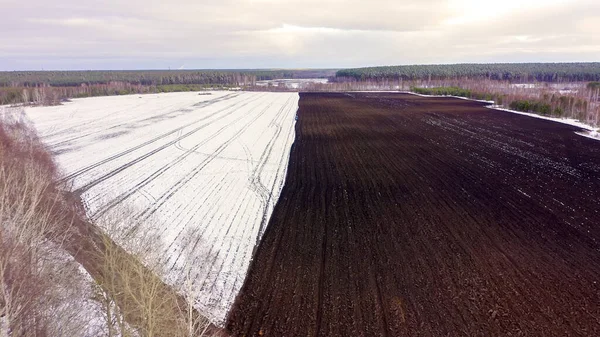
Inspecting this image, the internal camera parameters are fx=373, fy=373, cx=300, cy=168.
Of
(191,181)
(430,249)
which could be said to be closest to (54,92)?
(191,181)

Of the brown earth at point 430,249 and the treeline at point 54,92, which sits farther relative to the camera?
the treeline at point 54,92

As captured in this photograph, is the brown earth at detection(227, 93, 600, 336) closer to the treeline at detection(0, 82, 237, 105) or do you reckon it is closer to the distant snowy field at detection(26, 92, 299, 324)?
the distant snowy field at detection(26, 92, 299, 324)

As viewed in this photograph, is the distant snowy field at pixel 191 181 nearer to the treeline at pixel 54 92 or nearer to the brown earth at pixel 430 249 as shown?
the brown earth at pixel 430 249

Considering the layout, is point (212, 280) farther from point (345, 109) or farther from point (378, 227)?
point (345, 109)

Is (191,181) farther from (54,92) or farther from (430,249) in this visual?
(54,92)

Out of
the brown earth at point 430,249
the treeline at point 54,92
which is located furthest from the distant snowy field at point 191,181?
the treeline at point 54,92

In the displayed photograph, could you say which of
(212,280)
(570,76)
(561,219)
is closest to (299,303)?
(212,280)
